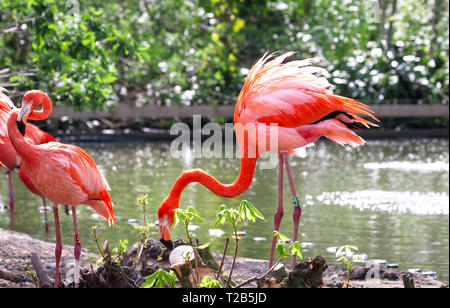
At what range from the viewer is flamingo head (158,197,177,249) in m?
3.82

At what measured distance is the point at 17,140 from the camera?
11.8 ft

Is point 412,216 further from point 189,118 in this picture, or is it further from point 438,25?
point 438,25

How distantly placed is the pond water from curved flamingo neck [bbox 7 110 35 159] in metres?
2.37

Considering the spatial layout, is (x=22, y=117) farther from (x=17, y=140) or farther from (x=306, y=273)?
(x=306, y=273)

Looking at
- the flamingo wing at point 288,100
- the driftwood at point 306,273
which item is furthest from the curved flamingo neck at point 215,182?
the driftwood at point 306,273

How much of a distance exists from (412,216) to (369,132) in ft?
25.7

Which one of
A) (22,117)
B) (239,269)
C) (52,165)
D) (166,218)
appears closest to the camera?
(22,117)

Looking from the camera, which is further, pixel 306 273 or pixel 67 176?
pixel 67 176

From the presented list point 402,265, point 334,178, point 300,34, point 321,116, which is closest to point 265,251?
point 402,265

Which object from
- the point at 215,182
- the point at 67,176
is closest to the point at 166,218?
the point at 215,182

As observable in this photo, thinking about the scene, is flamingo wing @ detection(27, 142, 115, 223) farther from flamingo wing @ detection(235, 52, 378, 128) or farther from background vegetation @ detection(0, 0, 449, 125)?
background vegetation @ detection(0, 0, 449, 125)

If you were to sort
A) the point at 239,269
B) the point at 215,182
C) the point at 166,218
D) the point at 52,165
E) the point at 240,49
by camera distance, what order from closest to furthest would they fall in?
the point at 52,165 → the point at 166,218 → the point at 215,182 → the point at 239,269 → the point at 240,49

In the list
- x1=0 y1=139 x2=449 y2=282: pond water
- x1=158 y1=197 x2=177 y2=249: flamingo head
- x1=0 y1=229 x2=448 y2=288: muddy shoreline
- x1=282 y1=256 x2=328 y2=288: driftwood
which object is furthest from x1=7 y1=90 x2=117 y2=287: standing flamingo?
x1=0 y1=139 x2=449 y2=282: pond water

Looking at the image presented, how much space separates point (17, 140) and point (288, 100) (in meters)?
1.64
